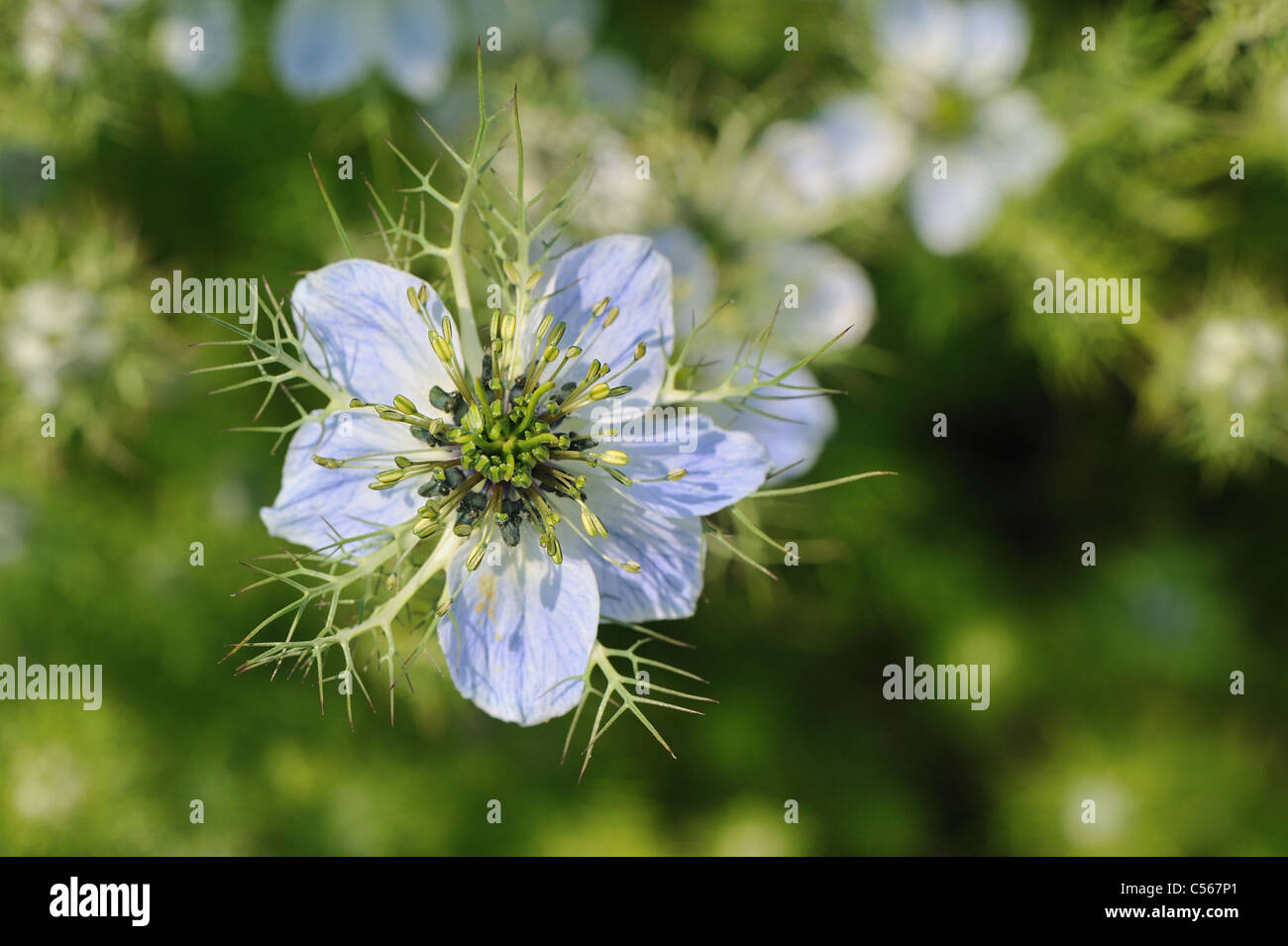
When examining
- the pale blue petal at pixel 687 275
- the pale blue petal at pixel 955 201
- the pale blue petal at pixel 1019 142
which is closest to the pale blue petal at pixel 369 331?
the pale blue petal at pixel 687 275

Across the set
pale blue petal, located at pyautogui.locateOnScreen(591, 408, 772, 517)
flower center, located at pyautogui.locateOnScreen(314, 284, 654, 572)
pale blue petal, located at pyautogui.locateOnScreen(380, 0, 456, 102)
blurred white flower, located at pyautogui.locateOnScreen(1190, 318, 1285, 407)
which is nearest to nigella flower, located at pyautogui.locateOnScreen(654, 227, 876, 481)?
pale blue petal, located at pyautogui.locateOnScreen(591, 408, 772, 517)

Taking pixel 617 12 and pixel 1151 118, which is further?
pixel 617 12

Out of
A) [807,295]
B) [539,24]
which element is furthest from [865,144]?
[539,24]

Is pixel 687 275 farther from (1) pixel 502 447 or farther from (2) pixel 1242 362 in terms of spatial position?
(2) pixel 1242 362

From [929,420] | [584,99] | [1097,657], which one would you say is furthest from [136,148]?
[1097,657]

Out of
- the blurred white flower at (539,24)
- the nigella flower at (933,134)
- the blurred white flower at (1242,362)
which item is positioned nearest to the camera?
the blurred white flower at (1242,362)

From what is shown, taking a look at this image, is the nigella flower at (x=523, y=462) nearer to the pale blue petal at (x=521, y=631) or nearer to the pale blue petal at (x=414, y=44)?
the pale blue petal at (x=521, y=631)
